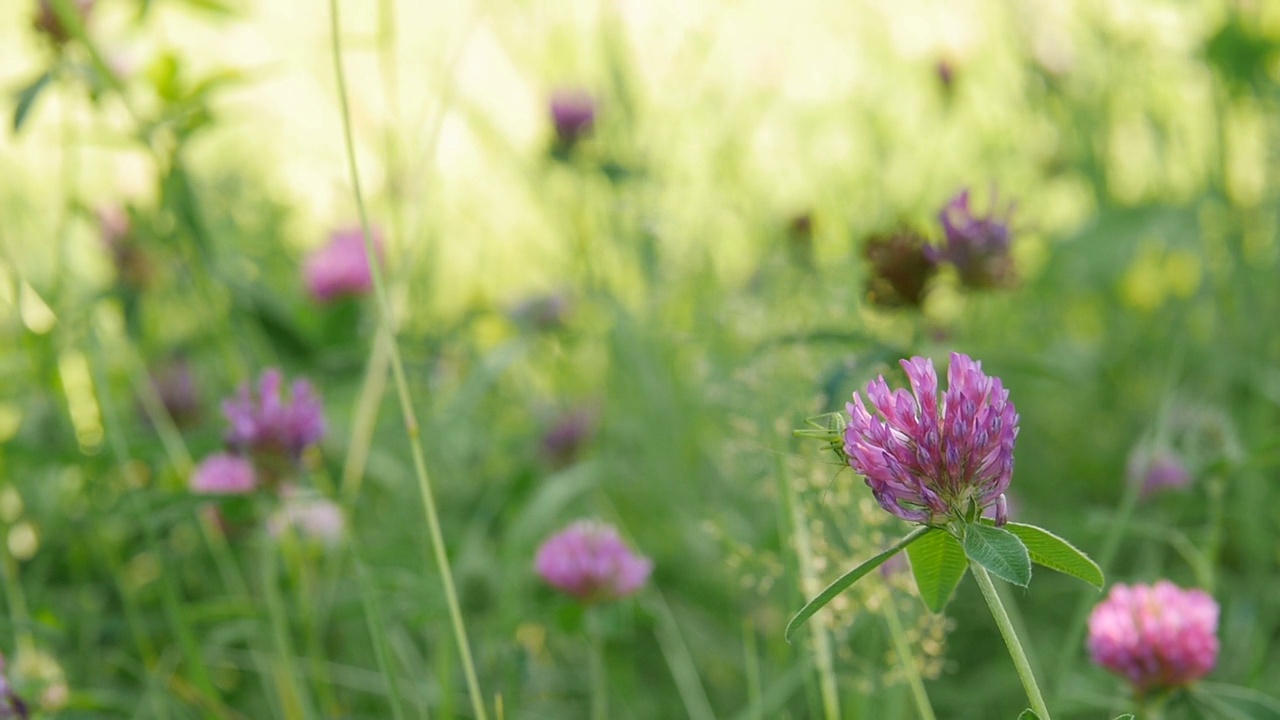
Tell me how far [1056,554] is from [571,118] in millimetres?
1439

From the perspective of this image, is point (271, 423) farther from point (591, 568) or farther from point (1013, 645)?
point (1013, 645)

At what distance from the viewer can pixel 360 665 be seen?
1.42m

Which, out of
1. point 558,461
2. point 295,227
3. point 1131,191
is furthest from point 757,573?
point 295,227

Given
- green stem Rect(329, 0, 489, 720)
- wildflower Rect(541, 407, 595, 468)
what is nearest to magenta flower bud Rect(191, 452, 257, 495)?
wildflower Rect(541, 407, 595, 468)

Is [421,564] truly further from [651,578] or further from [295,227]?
[295,227]

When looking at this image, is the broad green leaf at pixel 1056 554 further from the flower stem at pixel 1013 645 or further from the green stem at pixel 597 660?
the green stem at pixel 597 660

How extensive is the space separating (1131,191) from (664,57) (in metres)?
0.96

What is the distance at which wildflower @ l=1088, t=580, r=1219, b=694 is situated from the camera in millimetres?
826

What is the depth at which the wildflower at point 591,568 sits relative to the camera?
112 cm

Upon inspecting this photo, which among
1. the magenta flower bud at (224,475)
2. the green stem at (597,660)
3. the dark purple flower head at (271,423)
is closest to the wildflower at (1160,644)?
the green stem at (597,660)

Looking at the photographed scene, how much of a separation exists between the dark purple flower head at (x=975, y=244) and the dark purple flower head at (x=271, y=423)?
58 centimetres

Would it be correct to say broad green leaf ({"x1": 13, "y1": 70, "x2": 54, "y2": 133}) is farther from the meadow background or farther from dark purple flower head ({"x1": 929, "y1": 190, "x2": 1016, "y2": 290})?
dark purple flower head ({"x1": 929, "y1": 190, "x2": 1016, "y2": 290})

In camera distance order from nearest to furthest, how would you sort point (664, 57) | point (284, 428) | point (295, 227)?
point (284, 428) < point (664, 57) < point (295, 227)

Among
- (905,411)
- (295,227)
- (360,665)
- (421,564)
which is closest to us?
(905,411)
